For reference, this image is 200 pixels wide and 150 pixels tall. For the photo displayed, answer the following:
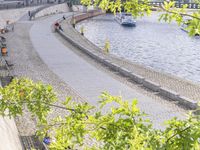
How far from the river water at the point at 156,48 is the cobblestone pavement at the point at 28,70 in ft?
39.4

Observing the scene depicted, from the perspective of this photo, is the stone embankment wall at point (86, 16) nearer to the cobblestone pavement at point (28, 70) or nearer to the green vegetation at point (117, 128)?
the cobblestone pavement at point (28, 70)

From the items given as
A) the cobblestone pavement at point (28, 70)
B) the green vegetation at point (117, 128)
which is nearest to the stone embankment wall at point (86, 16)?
the cobblestone pavement at point (28, 70)

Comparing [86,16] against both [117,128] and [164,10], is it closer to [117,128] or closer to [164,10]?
[164,10]

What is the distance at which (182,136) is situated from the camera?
3689mm

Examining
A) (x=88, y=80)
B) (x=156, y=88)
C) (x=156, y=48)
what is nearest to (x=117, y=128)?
(x=156, y=88)

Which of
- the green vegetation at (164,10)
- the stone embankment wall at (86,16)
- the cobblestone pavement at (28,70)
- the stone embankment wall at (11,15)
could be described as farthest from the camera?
the stone embankment wall at (86,16)

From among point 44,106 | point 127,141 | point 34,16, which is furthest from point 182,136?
point 34,16

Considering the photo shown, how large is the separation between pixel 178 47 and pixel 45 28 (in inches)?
759

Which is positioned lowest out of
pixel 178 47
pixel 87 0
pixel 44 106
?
pixel 178 47

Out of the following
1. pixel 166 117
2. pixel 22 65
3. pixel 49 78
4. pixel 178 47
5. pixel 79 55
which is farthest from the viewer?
pixel 178 47

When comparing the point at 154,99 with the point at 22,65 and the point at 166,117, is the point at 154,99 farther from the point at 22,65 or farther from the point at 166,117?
the point at 22,65

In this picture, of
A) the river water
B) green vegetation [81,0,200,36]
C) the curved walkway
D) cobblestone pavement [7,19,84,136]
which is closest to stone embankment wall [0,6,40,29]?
cobblestone pavement [7,19,84,136]

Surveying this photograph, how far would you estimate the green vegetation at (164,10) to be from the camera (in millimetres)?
3988

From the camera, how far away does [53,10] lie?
Result: 85062 millimetres
